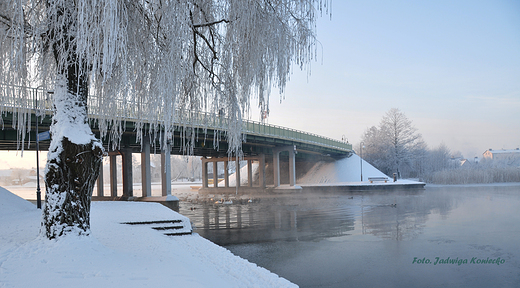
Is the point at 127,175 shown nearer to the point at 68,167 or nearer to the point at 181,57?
the point at 68,167

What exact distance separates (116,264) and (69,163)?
196cm

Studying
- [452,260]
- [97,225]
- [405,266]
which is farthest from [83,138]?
[452,260]

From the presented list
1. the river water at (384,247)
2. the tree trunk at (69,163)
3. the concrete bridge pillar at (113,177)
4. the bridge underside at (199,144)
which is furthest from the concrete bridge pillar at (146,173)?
the tree trunk at (69,163)

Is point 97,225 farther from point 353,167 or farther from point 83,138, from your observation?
point 353,167

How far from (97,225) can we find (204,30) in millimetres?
6841

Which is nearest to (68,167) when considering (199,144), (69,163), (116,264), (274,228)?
(69,163)

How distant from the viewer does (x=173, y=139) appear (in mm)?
9352

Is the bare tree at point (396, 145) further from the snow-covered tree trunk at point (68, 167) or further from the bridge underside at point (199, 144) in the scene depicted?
the snow-covered tree trunk at point (68, 167)

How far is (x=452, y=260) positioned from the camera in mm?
10359

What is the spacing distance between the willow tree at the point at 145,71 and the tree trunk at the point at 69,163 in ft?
0.05

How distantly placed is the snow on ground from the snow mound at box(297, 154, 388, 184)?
5062 cm

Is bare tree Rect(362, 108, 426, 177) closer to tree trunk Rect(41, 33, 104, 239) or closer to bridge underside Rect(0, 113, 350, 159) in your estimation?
bridge underside Rect(0, 113, 350, 159)

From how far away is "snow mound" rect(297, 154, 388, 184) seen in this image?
5762cm

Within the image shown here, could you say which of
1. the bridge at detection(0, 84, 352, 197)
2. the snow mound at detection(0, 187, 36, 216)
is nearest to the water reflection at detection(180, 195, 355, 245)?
the bridge at detection(0, 84, 352, 197)
